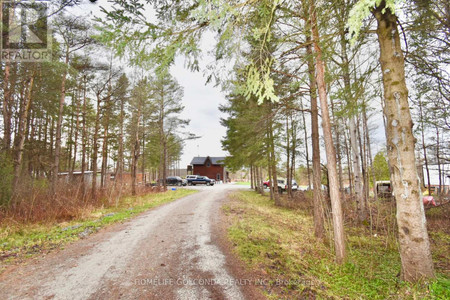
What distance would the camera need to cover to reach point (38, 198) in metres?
7.73

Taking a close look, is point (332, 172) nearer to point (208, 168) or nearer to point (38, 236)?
point (38, 236)

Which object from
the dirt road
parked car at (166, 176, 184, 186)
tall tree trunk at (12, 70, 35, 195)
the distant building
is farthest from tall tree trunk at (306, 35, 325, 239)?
the distant building

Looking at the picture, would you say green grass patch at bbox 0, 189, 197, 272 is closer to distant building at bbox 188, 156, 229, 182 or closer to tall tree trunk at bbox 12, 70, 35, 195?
tall tree trunk at bbox 12, 70, 35, 195

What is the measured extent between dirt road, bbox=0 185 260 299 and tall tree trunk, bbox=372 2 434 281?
2.58 metres

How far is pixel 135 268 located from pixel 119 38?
167 inches

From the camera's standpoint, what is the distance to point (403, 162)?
2986mm

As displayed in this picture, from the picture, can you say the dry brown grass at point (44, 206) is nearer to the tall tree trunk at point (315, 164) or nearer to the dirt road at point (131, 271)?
the dirt road at point (131, 271)

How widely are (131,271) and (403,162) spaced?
495 centimetres
